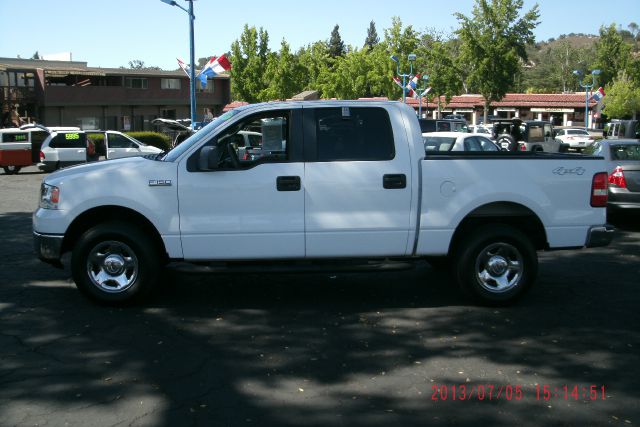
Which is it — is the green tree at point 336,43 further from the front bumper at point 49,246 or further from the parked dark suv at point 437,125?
the front bumper at point 49,246

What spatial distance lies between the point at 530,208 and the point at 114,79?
193ft

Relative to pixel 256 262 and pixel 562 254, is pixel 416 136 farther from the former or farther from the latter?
pixel 562 254

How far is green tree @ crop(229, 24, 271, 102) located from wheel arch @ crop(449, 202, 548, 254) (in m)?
56.0

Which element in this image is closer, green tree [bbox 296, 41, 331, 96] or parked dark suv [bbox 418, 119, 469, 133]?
parked dark suv [bbox 418, 119, 469, 133]

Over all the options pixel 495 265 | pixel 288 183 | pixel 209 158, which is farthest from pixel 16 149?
pixel 495 265

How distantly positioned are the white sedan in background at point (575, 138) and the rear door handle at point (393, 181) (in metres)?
40.3

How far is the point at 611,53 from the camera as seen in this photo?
83.4 m

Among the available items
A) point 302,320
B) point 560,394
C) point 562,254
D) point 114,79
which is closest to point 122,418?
point 302,320

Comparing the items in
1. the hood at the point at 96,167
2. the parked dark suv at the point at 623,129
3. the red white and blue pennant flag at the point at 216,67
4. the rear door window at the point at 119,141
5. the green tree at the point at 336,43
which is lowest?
the hood at the point at 96,167

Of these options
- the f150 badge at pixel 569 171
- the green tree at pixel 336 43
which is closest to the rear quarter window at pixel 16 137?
the f150 badge at pixel 569 171

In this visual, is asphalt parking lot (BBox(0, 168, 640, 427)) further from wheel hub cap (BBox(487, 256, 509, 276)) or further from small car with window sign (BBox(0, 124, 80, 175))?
small car with window sign (BBox(0, 124, 80, 175))

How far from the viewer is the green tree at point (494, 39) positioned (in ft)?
182

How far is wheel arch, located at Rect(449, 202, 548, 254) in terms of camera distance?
6816 mm

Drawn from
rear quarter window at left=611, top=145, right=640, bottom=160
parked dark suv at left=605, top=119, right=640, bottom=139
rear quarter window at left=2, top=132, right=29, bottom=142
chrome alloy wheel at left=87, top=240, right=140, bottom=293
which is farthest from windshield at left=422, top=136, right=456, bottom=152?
parked dark suv at left=605, top=119, right=640, bottom=139
